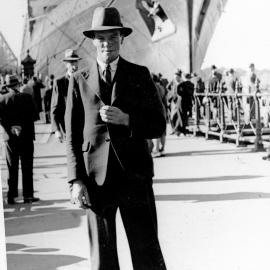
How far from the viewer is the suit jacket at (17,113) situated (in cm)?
554

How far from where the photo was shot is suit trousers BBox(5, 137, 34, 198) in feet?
18.7

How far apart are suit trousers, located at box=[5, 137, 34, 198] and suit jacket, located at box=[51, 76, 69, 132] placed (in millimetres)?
556

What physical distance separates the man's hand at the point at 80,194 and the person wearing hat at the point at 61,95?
92.5 inches

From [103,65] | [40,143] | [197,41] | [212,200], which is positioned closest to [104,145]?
[103,65]

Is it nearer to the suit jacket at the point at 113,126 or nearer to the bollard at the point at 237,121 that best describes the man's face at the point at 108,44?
the suit jacket at the point at 113,126

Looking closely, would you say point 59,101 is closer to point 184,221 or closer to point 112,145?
point 184,221

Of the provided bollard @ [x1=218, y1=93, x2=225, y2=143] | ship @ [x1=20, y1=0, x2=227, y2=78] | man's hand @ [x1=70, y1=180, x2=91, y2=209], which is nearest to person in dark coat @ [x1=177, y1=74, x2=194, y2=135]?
ship @ [x1=20, y1=0, x2=227, y2=78]

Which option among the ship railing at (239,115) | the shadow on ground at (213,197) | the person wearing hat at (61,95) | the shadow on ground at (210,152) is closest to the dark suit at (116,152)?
the person wearing hat at (61,95)

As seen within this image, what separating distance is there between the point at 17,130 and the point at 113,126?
3.05 m

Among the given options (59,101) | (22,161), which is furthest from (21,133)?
(59,101)

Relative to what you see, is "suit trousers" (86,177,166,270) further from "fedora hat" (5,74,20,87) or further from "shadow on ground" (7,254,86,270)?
"fedora hat" (5,74,20,87)

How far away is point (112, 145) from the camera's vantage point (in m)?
2.72

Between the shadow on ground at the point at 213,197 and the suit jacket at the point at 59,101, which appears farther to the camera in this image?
the shadow on ground at the point at 213,197

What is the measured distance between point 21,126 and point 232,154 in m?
4.04
